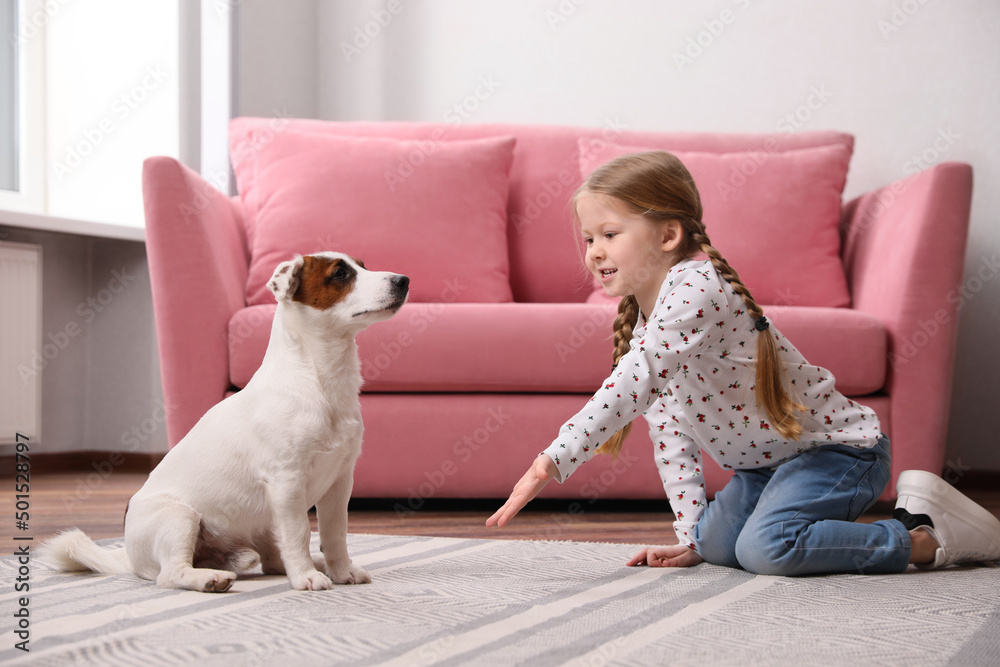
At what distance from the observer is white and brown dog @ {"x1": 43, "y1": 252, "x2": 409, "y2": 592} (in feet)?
4.31

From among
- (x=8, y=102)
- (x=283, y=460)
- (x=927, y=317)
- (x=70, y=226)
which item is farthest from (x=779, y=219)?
(x=8, y=102)

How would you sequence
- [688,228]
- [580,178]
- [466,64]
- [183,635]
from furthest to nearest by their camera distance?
[466,64] → [580,178] → [688,228] → [183,635]

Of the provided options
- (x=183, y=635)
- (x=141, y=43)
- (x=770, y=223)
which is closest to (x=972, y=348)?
(x=770, y=223)

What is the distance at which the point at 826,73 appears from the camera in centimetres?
333

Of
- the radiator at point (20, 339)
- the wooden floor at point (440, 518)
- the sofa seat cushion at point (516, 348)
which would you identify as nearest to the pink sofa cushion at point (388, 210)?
the sofa seat cushion at point (516, 348)

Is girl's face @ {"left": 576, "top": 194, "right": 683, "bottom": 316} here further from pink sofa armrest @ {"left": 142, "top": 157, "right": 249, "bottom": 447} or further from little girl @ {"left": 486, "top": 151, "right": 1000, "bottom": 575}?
pink sofa armrest @ {"left": 142, "top": 157, "right": 249, "bottom": 447}

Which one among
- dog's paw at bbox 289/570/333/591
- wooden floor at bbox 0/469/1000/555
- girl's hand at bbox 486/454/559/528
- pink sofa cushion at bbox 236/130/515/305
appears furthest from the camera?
pink sofa cushion at bbox 236/130/515/305

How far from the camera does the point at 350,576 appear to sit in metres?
1.36

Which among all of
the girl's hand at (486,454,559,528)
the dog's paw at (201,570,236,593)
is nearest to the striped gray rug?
the dog's paw at (201,570,236,593)

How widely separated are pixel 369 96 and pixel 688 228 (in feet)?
8.51

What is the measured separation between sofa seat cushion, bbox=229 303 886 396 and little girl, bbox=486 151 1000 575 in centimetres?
58

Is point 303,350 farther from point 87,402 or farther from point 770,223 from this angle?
point 87,402

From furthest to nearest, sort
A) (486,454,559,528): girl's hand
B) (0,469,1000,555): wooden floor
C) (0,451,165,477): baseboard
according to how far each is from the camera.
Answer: (0,451,165,477): baseboard < (0,469,1000,555): wooden floor < (486,454,559,528): girl's hand

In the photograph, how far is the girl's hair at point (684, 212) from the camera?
1488 millimetres
